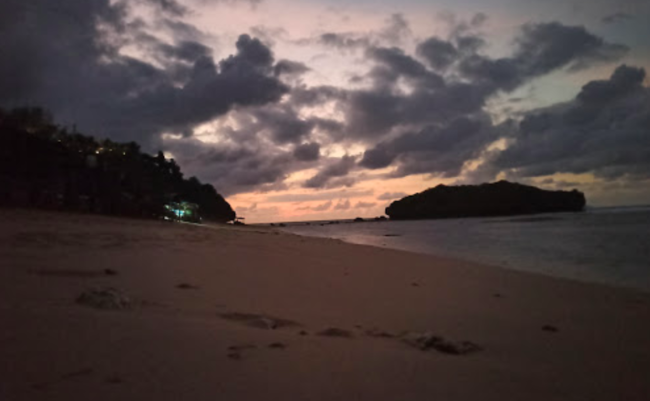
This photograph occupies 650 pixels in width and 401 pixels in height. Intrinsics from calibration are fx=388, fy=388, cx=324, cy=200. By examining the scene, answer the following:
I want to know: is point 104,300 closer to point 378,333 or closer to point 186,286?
point 186,286

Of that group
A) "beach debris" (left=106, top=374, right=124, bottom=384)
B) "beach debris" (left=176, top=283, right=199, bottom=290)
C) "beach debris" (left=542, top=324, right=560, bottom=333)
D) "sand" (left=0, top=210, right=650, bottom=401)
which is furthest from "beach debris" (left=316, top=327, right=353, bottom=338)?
"beach debris" (left=542, top=324, right=560, bottom=333)

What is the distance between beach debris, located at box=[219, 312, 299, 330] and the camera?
2830mm

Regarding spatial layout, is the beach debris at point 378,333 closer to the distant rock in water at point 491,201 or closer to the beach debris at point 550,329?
the beach debris at point 550,329

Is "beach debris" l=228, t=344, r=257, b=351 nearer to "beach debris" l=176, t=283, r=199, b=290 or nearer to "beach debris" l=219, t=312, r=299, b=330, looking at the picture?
"beach debris" l=219, t=312, r=299, b=330

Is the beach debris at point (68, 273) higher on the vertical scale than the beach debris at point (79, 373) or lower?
higher

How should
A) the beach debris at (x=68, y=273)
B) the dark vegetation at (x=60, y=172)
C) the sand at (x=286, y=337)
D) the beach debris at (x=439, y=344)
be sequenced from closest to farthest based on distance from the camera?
1. the sand at (x=286, y=337)
2. the beach debris at (x=439, y=344)
3. the beach debris at (x=68, y=273)
4. the dark vegetation at (x=60, y=172)

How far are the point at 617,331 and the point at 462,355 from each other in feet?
7.09

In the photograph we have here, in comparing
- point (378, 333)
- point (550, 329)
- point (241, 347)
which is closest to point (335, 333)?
point (378, 333)

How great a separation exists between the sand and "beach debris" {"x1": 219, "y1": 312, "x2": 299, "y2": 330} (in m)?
0.02

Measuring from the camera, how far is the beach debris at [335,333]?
2.73m

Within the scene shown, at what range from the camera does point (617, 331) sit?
3656 mm

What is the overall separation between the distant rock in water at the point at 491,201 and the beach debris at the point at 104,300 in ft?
314

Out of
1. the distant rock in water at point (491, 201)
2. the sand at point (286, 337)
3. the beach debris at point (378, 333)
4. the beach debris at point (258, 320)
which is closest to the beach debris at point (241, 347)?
the sand at point (286, 337)

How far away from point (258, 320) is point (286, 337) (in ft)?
1.53
